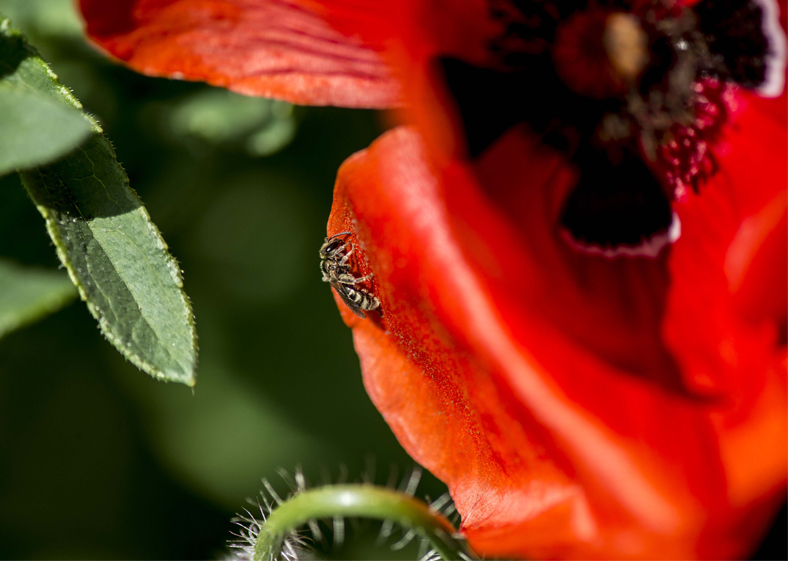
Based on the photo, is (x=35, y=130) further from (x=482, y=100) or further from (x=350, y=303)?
(x=482, y=100)

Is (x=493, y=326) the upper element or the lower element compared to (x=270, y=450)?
upper

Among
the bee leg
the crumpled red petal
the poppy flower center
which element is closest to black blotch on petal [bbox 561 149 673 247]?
the poppy flower center

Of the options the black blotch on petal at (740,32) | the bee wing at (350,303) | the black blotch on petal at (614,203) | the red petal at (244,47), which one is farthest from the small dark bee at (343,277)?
the black blotch on petal at (740,32)

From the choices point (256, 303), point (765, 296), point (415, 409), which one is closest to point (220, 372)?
point (256, 303)

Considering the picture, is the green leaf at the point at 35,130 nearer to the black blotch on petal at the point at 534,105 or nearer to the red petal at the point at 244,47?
the red petal at the point at 244,47

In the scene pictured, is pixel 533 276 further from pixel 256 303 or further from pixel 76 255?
pixel 256 303
